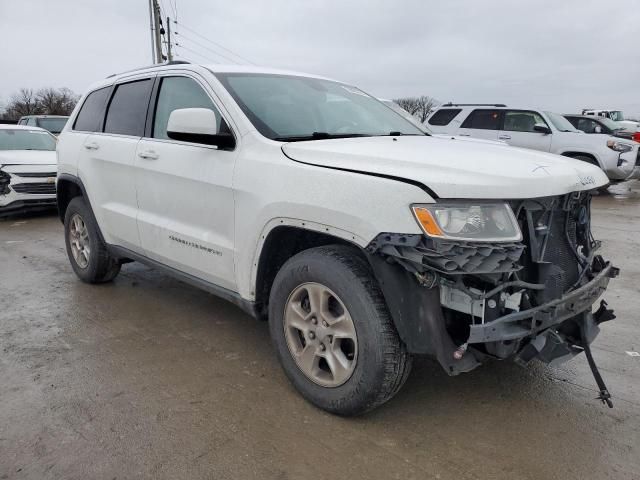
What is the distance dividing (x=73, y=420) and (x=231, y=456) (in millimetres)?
929

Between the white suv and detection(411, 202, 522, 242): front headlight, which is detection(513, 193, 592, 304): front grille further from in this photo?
detection(411, 202, 522, 242): front headlight

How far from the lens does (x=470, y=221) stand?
227cm

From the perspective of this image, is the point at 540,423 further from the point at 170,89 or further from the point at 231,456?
the point at 170,89

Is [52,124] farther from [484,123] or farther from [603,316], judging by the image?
[603,316]

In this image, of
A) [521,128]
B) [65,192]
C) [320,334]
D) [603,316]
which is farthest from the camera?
[521,128]

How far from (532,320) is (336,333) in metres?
0.93

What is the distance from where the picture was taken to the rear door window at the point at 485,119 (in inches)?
475

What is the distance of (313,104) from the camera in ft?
11.5

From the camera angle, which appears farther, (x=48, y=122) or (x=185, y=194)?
(x=48, y=122)

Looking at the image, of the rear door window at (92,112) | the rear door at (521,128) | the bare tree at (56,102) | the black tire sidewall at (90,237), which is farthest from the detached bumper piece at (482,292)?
the bare tree at (56,102)

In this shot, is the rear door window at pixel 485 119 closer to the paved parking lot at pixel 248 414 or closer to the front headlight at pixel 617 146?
the front headlight at pixel 617 146

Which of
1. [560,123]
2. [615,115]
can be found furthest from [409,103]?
[560,123]

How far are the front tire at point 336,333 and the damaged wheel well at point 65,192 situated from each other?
2973 millimetres

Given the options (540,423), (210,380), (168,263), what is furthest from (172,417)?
(540,423)
